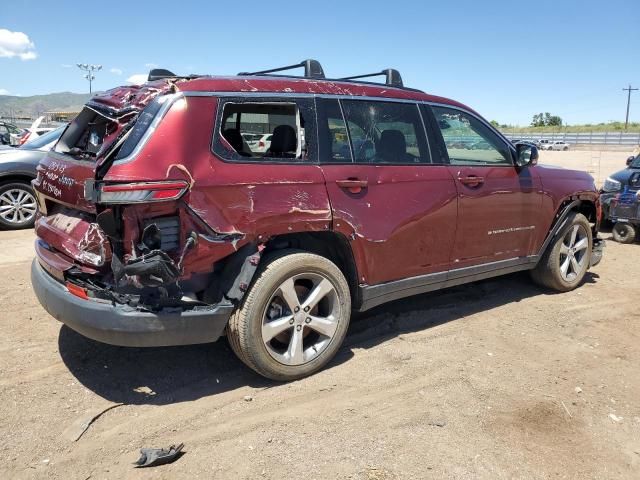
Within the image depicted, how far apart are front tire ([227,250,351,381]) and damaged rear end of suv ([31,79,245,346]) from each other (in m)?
0.17

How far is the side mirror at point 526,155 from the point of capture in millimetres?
4941

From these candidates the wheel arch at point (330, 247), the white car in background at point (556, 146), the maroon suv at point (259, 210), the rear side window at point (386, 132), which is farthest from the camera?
the white car in background at point (556, 146)

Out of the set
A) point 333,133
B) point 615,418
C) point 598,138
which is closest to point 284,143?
point 333,133

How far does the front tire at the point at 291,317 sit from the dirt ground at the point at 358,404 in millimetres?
180

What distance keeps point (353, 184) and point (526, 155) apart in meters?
2.09

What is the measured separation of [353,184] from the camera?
3.74 m

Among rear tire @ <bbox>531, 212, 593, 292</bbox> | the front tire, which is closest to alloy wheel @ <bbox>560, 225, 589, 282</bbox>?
rear tire @ <bbox>531, 212, 593, 292</bbox>

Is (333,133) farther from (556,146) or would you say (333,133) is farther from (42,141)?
(556,146)

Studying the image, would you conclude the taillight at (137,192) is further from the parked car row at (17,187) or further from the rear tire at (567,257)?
the parked car row at (17,187)

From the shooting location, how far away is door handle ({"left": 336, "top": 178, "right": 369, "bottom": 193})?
3.69m

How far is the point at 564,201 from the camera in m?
5.52

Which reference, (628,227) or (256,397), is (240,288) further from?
(628,227)

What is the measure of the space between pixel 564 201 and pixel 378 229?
265 centimetres

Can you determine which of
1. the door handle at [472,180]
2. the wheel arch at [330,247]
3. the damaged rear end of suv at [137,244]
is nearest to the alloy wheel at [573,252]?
the door handle at [472,180]
